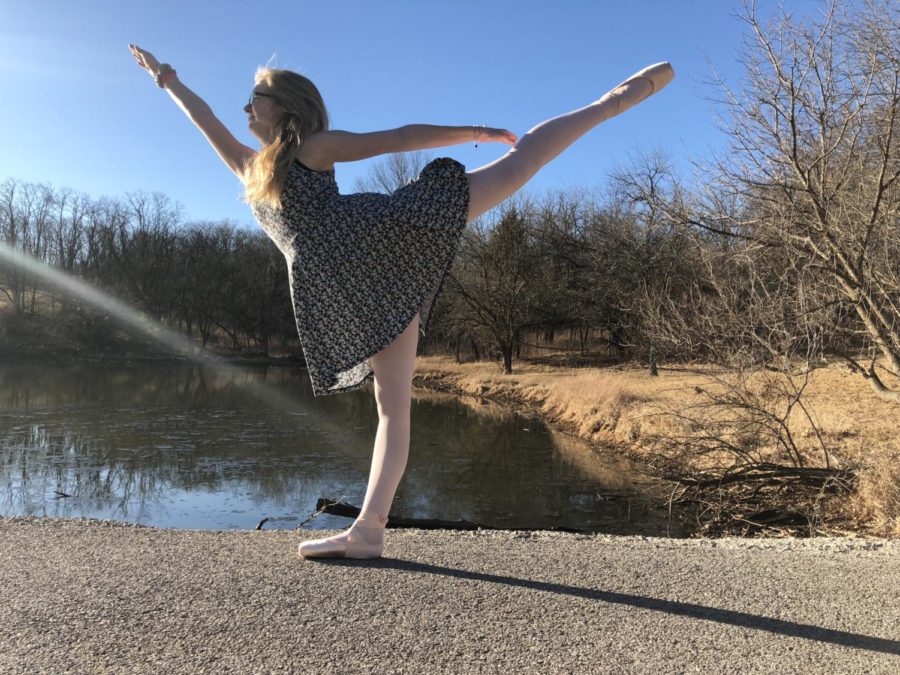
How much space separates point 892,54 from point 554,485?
7897 millimetres

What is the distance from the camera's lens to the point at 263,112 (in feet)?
8.62

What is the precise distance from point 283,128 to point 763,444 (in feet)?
30.8

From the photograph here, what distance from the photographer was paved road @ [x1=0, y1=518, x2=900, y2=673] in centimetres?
183

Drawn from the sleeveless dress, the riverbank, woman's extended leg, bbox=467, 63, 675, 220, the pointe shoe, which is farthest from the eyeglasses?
the riverbank

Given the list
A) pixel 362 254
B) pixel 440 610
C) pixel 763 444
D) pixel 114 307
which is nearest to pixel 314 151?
pixel 362 254

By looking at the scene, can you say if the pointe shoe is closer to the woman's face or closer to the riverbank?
the woman's face

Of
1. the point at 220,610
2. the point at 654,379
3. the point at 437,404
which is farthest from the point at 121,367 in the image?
the point at 220,610

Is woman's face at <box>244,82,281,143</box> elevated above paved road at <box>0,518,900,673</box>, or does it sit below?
above

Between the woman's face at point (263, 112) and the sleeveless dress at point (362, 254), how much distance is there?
0.86 ft

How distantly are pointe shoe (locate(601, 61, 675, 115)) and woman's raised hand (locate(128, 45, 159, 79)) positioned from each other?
207cm

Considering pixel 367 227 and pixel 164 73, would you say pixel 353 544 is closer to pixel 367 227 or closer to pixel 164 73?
pixel 367 227

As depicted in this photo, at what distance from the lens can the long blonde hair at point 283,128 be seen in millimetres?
2463

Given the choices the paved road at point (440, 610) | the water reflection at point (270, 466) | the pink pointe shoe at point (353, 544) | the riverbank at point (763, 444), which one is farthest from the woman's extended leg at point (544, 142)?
the water reflection at point (270, 466)

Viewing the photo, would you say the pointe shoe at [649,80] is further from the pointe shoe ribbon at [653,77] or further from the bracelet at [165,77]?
the bracelet at [165,77]
